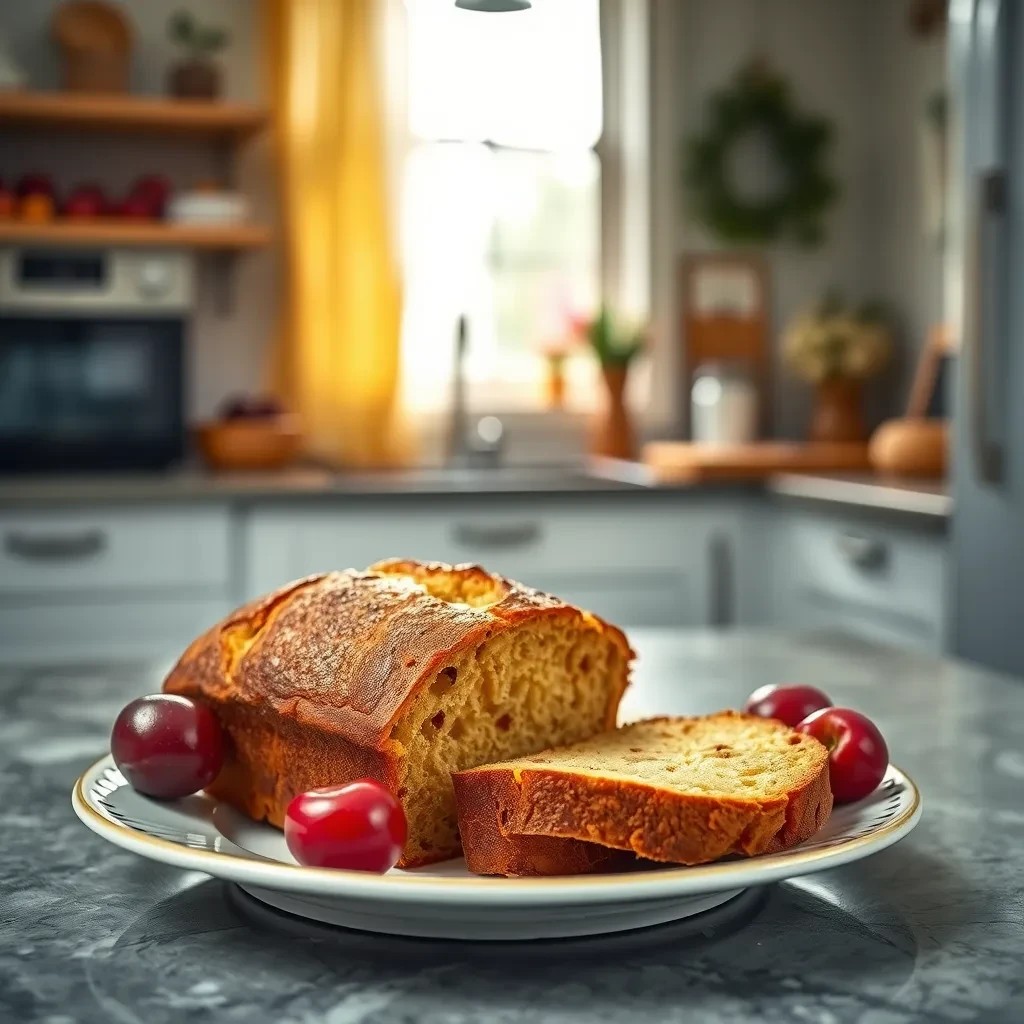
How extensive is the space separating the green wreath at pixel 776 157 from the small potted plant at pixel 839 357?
26 centimetres

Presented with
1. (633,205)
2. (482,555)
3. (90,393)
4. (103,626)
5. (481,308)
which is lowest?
(103,626)

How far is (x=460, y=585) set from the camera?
0.90 meters

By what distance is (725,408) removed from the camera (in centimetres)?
374

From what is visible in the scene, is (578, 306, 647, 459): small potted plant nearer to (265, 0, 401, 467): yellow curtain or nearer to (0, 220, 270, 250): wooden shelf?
(265, 0, 401, 467): yellow curtain

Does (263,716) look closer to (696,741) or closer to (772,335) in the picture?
(696,741)

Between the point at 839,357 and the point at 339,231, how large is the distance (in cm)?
133

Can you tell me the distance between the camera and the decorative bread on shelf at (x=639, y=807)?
670mm

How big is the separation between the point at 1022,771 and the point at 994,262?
1.47m

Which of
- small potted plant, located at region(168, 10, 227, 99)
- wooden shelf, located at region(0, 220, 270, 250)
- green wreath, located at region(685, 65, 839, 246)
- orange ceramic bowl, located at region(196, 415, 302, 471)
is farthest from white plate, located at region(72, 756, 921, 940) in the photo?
green wreath, located at region(685, 65, 839, 246)

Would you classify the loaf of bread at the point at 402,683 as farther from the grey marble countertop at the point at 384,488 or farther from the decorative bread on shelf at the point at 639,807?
the grey marble countertop at the point at 384,488

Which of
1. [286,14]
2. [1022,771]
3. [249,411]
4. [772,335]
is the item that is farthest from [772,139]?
[1022,771]

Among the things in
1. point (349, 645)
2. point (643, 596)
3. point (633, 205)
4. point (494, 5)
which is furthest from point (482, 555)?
point (349, 645)

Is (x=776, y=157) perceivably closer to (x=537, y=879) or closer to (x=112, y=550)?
(x=112, y=550)

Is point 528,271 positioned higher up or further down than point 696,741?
higher up
